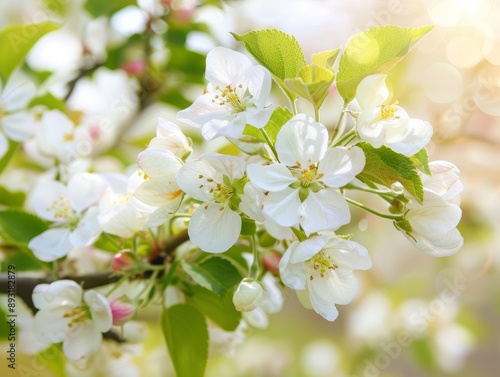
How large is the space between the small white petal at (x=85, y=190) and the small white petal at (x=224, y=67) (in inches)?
8.2

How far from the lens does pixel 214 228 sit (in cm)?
57

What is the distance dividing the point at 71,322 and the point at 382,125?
0.38 m

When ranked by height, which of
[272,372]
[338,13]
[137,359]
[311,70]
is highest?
[311,70]

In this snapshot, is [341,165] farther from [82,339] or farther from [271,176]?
[82,339]

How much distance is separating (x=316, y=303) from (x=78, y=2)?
101 centimetres

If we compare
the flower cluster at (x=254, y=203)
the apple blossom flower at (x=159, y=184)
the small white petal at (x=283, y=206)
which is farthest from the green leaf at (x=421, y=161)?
the apple blossom flower at (x=159, y=184)

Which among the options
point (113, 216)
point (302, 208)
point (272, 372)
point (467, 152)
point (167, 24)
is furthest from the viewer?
point (272, 372)

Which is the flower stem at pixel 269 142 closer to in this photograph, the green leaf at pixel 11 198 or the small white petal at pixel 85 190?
the small white petal at pixel 85 190

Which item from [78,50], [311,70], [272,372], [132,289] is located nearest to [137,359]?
[272,372]

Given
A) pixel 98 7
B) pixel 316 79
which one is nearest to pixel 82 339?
pixel 316 79

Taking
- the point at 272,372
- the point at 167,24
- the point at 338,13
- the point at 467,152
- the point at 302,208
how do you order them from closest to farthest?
the point at 302,208 < the point at 167,24 < the point at 467,152 < the point at 338,13 < the point at 272,372

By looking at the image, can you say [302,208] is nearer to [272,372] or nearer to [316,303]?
[316,303]

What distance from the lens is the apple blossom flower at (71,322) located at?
669 millimetres

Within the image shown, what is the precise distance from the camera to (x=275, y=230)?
59 cm
